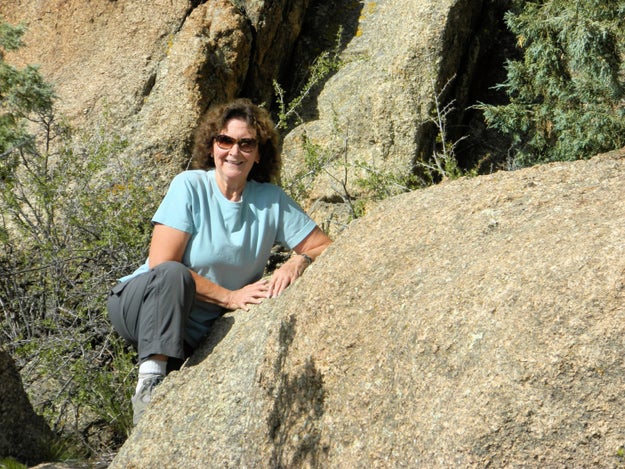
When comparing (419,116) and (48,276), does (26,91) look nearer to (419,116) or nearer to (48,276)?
(48,276)

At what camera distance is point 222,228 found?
4488mm

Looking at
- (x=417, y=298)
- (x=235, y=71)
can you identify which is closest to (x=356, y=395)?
(x=417, y=298)

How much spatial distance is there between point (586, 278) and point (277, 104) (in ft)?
18.8

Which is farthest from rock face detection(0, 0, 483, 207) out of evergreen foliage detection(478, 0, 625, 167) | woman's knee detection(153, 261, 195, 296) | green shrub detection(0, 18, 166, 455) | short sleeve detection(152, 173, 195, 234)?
woman's knee detection(153, 261, 195, 296)

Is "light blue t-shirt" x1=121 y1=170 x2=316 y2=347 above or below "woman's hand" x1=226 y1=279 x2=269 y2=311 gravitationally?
above

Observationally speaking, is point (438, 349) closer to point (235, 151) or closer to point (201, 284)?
point (201, 284)

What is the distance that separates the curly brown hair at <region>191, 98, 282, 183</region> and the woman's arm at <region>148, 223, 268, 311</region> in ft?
2.06

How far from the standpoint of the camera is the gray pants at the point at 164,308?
412 centimetres

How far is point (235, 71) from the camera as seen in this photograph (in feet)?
26.0

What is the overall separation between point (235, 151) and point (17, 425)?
5.57 feet

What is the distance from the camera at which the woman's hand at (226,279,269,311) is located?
170 inches

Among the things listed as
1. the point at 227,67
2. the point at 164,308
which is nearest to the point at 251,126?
the point at 164,308

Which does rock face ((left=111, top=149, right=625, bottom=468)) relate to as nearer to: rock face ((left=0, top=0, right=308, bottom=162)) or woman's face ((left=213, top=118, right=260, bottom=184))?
woman's face ((left=213, top=118, right=260, bottom=184))

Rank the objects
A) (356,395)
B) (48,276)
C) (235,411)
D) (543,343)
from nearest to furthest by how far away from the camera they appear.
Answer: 1. (543,343)
2. (356,395)
3. (235,411)
4. (48,276)
